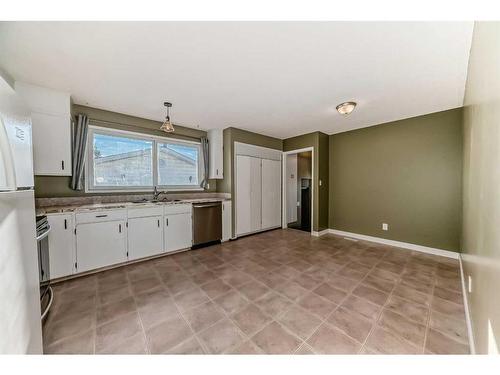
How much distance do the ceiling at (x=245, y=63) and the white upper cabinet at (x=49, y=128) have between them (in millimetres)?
149

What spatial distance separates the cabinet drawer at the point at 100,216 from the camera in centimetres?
225

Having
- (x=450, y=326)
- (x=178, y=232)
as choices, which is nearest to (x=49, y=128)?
(x=178, y=232)

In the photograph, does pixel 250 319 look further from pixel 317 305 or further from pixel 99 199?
pixel 99 199

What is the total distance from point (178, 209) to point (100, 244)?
1.09 m

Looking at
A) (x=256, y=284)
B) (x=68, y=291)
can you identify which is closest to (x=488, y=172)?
(x=256, y=284)

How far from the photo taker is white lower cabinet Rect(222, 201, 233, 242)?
3.66 metres

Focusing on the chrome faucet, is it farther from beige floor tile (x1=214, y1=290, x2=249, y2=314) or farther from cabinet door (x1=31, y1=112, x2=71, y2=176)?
beige floor tile (x1=214, y1=290, x2=249, y2=314)

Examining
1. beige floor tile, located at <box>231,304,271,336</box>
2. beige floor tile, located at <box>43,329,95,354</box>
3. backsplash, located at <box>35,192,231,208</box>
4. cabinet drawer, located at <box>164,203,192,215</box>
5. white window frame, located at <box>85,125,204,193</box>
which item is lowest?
beige floor tile, located at <box>231,304,271,336</box>

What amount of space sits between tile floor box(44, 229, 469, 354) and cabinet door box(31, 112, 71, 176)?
1.41 meters

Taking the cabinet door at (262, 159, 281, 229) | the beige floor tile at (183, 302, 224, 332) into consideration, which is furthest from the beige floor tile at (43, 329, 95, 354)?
the cabinet door at (262, 159, 281, 229)

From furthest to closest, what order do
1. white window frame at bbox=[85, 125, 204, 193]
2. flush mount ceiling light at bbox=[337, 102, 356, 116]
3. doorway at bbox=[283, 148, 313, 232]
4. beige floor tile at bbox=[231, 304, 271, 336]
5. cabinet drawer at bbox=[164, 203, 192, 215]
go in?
doorway at bbox=[283, 148, 313, 232]
cabinet drawer at bbox=[164, 203, 192, 215]
white window frame at bbox=[85, 125, 204, 193]
flush mount ceiling light at bbox=[337, 102, 356, 116]
beige floor tile at bbox=[231, 304, 271, 336]

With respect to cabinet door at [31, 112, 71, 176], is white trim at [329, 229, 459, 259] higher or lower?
lower
